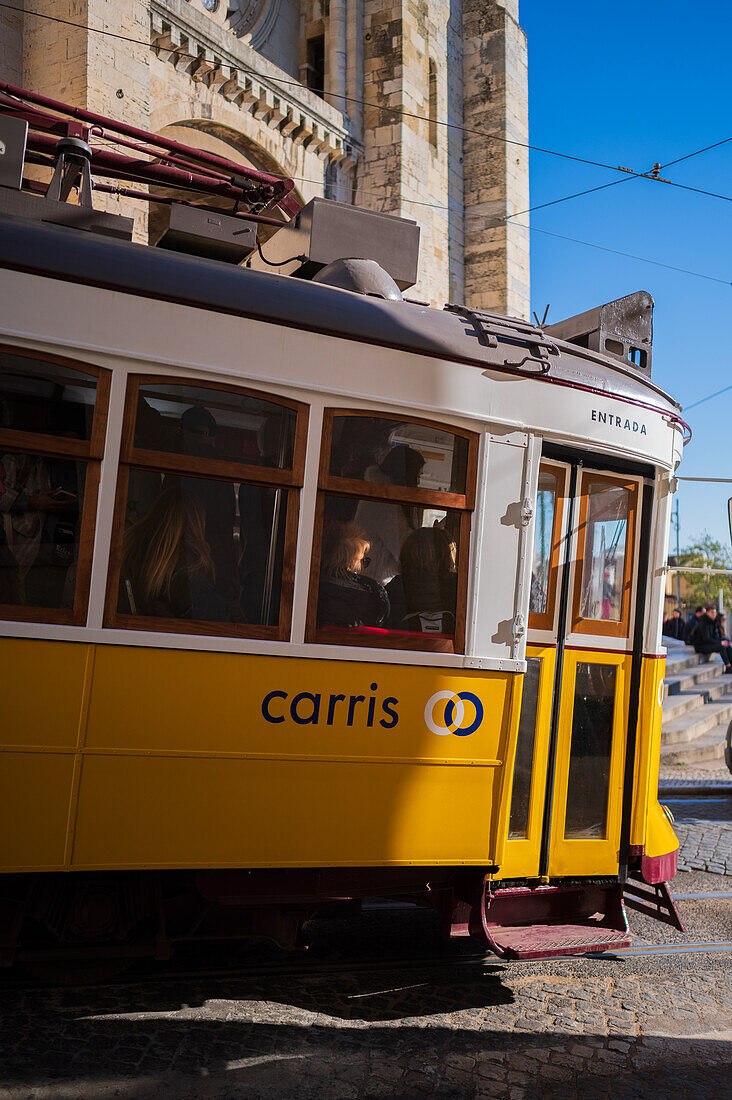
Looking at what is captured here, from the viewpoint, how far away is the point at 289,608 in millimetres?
3781

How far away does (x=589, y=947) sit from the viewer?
14.0ft

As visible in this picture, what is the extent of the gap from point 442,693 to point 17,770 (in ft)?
5.90

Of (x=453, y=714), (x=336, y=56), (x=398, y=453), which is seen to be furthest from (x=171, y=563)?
(x=336, y=56)

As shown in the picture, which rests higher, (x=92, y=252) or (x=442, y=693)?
(x=92, y=252)

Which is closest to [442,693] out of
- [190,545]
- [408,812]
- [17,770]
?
[408,812]

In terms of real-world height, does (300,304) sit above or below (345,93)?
below

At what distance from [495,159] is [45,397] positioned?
23.7 metres

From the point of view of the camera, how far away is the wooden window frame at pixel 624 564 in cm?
461

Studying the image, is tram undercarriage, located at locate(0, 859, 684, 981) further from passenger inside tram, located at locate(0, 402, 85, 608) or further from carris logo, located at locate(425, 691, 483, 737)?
passenger inside tram, located at locate(0, 402, 85, 608)

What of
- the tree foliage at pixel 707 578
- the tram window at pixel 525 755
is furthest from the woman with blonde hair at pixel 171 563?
the tree foliage at pixel 707 578

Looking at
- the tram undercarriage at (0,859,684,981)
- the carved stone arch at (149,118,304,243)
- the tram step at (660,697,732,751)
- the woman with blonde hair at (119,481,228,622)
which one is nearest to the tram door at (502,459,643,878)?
the tram undercarriage at (0,859,684,981)

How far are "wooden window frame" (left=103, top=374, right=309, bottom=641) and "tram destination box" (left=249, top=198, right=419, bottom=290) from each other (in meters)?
1.13

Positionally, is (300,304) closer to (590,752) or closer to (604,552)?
(604,552)

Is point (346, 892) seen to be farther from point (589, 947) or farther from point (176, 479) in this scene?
point (176, 479)
